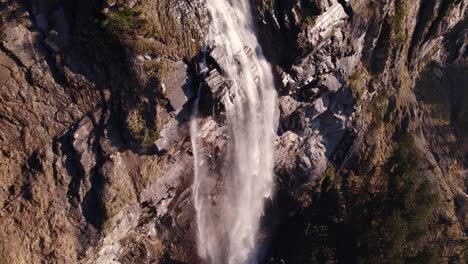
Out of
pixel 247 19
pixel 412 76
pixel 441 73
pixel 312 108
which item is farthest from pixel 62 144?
pixel 441 73

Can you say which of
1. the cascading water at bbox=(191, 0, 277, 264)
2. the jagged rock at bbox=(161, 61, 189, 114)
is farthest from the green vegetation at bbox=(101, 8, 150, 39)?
the cascading water at bbox=(191, 0, 277, 264)

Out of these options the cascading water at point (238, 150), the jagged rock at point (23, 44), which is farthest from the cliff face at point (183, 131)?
the cascading water at point (238, 150)

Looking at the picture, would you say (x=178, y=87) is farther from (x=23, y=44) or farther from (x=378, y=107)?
(x=378, y=107)

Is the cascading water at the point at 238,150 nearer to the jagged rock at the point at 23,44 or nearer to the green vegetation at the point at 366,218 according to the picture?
the green vegetation at the point at 366,218

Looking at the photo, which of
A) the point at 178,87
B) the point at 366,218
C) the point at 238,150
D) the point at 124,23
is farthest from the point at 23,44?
the point at 366,218

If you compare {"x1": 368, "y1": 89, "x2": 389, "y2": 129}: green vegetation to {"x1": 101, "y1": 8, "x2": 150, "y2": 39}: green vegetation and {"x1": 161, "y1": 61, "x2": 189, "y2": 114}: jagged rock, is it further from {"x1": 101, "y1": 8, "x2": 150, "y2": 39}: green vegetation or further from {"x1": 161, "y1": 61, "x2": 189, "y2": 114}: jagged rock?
{"x1": 101, "y1": 8, "x2": 150, "y2": 39}: green vegetation

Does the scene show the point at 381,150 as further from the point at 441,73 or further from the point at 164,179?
the point at 164,179
